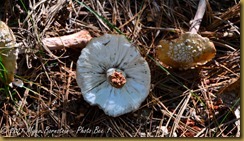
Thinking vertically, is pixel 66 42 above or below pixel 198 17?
below

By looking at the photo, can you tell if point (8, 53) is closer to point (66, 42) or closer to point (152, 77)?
point (66, 42)

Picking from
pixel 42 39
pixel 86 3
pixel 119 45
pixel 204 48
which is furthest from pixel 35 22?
pixel 204 48

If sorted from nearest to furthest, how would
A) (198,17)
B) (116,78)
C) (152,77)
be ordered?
1. (116,78)
2. (152,77)
3. (198,17)

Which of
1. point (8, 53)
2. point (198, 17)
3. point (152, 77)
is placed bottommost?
point (152, 77)

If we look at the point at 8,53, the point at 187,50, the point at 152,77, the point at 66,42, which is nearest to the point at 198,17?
the point at 187,50

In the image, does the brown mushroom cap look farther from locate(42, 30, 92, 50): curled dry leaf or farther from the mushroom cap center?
locate(42, 30, 92, 50): curled dry leaf

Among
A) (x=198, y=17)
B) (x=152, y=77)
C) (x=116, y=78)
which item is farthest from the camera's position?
(x=198, y=17)

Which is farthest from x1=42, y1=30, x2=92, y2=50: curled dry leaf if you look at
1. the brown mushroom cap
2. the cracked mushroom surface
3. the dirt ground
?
the brown mushroom cap
